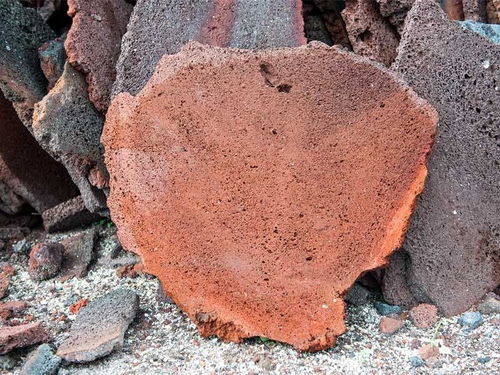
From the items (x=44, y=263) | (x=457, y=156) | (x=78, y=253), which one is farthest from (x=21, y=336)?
(x=457, y=156)

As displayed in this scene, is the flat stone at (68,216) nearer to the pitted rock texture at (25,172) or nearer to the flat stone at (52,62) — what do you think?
the pitted rock texture at (25,172)

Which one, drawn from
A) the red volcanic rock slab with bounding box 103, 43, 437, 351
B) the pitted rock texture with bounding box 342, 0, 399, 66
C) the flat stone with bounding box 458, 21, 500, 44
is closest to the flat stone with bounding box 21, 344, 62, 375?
the red volcanic rock slab with bounding box 103, 43, 437, 351

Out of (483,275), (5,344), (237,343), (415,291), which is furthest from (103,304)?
(483,275)

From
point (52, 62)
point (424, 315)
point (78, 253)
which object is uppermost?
point (52, 62)

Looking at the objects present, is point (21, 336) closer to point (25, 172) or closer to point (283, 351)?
point (283, 351)

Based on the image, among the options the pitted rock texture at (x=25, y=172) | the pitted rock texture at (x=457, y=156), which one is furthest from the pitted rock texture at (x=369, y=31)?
the pitted rock texture at (x=25, y=172)

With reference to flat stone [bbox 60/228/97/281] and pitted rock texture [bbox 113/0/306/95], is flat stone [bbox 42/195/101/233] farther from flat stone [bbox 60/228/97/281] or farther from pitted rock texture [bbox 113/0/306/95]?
pitted rock texture [bbox 113/0/306/95]
